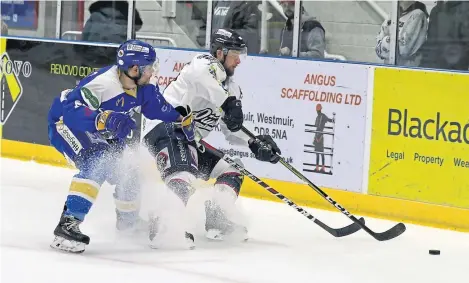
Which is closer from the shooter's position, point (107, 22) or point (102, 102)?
point (102, 102)

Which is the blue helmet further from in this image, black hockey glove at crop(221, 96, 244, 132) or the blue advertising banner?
the blue advertising banner

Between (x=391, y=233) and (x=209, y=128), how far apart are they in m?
1.15

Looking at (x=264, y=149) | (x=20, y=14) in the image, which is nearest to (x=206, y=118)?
(x=264, y=149)


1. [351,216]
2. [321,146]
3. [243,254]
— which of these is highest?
[321,146]

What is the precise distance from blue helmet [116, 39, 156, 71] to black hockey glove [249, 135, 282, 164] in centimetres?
80

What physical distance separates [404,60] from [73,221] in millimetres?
2428

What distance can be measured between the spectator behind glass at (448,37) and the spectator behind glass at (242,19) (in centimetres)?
130

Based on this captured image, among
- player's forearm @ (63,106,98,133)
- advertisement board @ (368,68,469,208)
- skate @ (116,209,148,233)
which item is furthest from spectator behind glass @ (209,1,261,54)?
player's forearm @ (63,106,98,133)

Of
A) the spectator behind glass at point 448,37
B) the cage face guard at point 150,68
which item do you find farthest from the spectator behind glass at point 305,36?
the cage face guard at point 150,68

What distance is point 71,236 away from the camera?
16.1 feet

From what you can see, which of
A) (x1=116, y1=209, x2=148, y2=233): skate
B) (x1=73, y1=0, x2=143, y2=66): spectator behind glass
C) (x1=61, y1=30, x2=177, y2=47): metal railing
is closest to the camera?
(x1=116, y1=209, x2=148, y2=233): skate

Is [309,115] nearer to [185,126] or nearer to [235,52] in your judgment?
[235,52]

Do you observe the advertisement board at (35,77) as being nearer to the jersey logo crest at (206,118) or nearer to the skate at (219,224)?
the jersey logo crest at (206,118)

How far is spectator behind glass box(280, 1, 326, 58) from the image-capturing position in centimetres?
670
